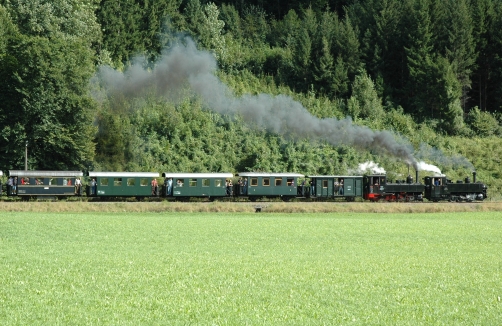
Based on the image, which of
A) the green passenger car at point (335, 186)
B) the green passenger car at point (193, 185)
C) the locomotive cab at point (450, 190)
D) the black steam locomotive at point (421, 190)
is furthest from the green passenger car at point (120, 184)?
the locomotive cab at point (450, 190)

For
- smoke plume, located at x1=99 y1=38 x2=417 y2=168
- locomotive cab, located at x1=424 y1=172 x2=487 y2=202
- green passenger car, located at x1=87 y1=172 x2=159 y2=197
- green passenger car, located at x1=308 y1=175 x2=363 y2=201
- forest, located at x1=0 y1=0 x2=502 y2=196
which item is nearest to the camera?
green passenger car, located at x1=87 y1=172 x2=159 y2=197

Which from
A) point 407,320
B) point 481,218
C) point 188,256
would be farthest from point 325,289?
point 481,218

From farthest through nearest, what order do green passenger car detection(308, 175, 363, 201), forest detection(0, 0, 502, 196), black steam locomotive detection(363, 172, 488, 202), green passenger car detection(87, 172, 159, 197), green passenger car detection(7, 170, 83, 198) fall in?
1. forest detection(0, 0, 502, 196)
2. black steam locomotive detection(363, 172, 488, 202)
3. green passenger car detection(308, 175, 363, 201)
4. green passenger car detection(87, 172, 159, 197)
5. green passenger car detection(7, 170, 83, 198)

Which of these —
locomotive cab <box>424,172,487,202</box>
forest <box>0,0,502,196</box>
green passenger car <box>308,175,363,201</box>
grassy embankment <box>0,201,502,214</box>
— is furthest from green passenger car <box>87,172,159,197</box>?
locomotive cab <box>424,172,487,202</box>

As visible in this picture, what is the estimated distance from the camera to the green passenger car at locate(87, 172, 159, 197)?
2200 inches

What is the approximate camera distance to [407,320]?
1394 cm

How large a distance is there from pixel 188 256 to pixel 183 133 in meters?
47.8

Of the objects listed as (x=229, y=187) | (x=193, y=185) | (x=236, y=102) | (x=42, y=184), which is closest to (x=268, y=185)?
(x=229, y=187)

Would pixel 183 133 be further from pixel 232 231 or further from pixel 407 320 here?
pixel 407 320

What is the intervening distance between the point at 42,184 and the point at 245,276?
131 feet

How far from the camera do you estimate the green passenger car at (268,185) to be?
57.8 metres

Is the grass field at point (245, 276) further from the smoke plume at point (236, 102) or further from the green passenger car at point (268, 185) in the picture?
the smoke plume at point (236, 102)

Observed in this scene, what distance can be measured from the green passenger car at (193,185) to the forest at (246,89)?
8650 mm

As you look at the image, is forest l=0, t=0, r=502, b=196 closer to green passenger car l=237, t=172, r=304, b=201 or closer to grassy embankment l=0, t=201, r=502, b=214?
green passenger car l=237, t=172, r=304, b=201
